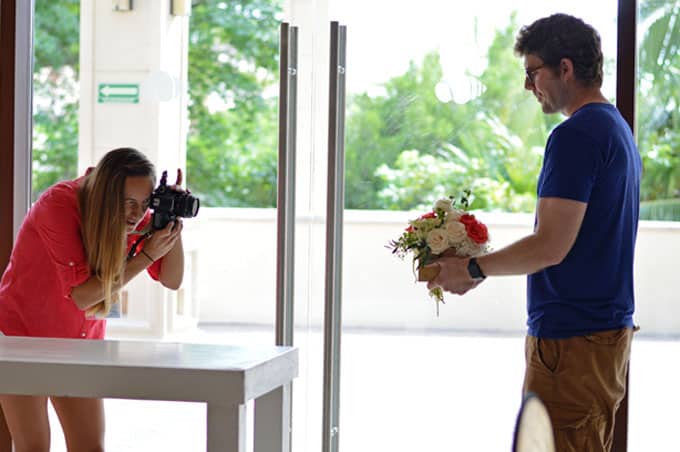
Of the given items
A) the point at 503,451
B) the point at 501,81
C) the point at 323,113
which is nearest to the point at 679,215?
the point at 501,81

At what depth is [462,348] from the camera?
11.4 feet

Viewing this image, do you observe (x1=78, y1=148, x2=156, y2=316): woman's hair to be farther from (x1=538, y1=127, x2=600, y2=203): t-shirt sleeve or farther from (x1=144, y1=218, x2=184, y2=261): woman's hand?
(x1=538, y1=127, x2=600, y2=203): t-shirt sleeve

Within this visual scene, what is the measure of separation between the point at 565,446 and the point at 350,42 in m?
1.70

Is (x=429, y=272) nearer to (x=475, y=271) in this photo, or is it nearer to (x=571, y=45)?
(x=475, y=271)

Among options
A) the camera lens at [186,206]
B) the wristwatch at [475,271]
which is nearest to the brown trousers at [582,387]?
the wristwatch at [475,271]

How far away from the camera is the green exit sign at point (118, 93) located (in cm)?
366

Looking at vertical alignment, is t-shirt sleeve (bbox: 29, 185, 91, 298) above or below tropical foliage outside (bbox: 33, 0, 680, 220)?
below

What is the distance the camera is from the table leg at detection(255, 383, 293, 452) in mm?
2324

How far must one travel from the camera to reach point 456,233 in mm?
2572

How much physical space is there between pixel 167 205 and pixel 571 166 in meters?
1.22

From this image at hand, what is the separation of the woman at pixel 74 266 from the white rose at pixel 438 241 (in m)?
0.87

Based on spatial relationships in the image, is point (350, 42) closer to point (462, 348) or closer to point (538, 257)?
point (462, 348)

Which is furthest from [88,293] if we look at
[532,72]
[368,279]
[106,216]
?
[532,72]

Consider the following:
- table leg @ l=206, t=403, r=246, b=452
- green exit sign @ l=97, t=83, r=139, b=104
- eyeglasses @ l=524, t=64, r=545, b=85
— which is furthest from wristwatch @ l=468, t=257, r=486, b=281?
green exit sign @ l=97, t=83, r=139, b=104
